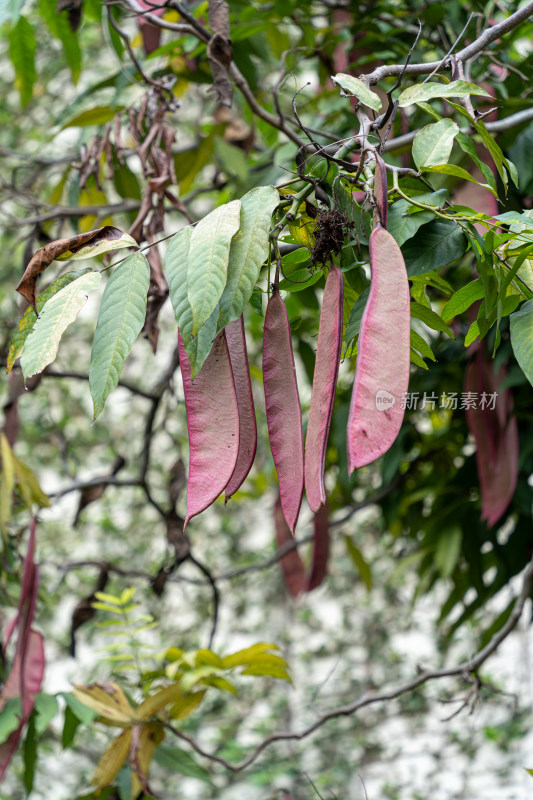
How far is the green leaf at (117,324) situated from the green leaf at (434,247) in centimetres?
19

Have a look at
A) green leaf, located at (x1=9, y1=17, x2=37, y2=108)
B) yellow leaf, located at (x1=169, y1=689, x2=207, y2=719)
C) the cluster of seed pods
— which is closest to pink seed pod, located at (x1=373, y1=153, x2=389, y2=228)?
the cluster of seed pods

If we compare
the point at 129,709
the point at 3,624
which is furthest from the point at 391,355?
the point at 3,624

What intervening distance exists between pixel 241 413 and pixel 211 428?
32 mm

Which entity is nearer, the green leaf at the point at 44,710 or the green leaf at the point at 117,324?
the green leaf at the point at 117,324

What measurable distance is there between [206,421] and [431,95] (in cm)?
29

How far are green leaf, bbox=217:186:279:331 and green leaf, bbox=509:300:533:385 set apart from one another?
0.18m

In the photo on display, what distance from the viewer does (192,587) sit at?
10.2 feet

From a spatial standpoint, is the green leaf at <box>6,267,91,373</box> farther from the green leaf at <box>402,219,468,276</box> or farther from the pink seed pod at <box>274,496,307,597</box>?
the pink seed pod at <box>274,496,307,597</box>

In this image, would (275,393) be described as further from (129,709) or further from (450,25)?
(450,25)

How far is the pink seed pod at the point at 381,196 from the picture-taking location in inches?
19.4

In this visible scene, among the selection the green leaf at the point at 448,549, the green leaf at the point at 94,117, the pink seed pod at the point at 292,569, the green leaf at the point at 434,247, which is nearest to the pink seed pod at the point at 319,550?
the pink seed pod at the point at 292,569

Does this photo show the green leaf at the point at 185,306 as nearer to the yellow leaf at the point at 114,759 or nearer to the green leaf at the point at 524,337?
the green leaf at the point at 524,337

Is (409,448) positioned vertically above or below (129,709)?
below

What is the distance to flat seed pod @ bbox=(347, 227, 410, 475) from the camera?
435 millimetres
